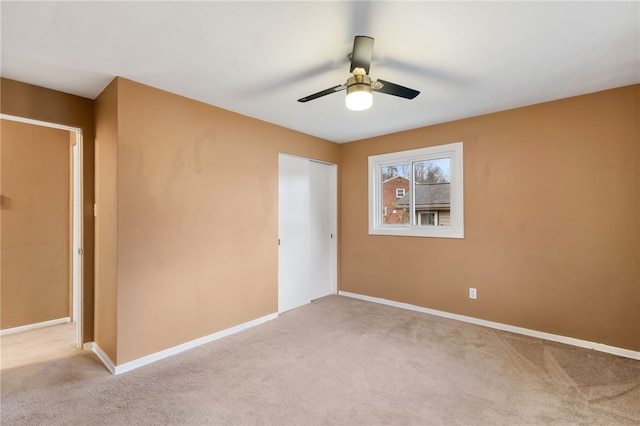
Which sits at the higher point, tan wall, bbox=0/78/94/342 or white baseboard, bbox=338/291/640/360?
tan wall, bbox=0/78/94/342

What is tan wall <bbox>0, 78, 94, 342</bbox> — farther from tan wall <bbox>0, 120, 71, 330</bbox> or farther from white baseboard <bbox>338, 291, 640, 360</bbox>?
white baseboard <bbox>338, 291, 640, 360</bbox>

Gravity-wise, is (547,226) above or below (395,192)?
below

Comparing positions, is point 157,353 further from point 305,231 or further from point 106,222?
point 305,231

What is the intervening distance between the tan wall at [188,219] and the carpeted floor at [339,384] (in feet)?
1.21

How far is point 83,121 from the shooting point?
2.86m

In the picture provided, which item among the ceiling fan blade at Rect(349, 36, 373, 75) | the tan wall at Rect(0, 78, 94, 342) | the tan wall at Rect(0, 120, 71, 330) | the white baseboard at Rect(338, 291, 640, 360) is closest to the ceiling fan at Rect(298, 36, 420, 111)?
the ceiling fan blade at Rect(349, 36, 373, 75)

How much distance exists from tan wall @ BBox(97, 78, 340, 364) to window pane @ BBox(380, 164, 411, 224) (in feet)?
5.47

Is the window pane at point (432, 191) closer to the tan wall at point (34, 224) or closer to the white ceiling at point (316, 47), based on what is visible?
the white ceiling at point (316, 47)

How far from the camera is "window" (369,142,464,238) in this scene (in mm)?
3670

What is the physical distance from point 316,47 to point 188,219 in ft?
6.30

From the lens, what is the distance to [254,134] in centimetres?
352

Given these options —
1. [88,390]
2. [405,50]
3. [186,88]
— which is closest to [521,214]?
[405,50]

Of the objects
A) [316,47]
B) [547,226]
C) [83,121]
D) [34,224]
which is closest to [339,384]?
[316,47]

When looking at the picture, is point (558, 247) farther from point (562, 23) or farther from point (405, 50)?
point (405, 50)
